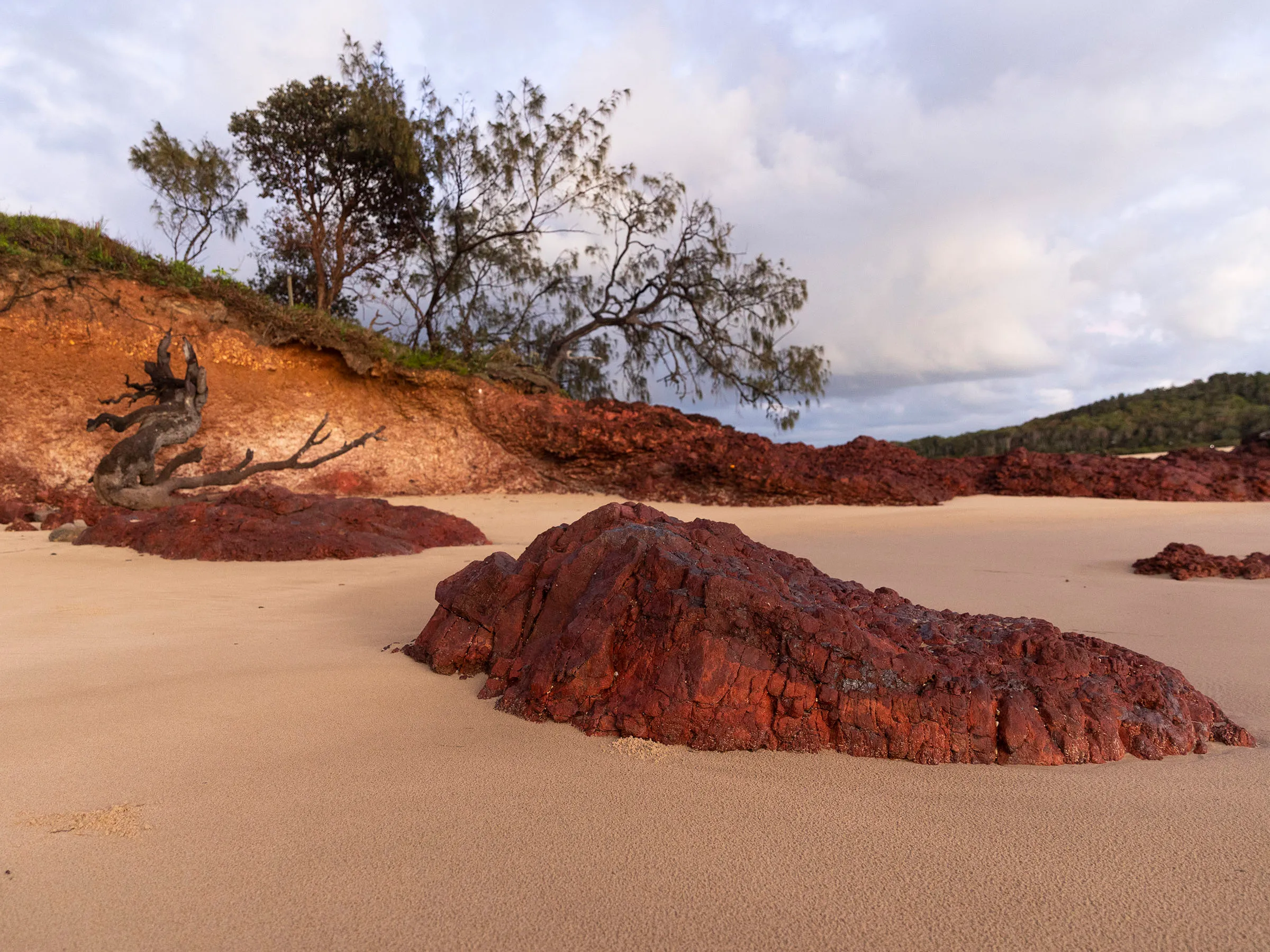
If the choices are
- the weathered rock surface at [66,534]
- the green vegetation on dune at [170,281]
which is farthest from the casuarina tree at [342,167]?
the weathered rock surface at [66,534]

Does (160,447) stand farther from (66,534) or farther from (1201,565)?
(1201,565)

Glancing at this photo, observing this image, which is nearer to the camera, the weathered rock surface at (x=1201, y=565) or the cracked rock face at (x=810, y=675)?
the cracked rock face at (x=810, y=675)

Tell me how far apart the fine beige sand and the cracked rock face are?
8cm

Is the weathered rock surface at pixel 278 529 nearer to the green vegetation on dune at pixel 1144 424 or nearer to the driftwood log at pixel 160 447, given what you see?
the driftwood log at pixel 160 447

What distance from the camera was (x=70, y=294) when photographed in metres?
10.1

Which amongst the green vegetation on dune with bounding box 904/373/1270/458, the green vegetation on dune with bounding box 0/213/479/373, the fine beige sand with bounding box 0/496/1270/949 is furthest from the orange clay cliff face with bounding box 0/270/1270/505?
the green vegetation on dune with bounding box 904/373/1270/458

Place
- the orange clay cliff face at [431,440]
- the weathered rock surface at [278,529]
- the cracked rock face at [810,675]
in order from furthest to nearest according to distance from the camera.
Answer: the orange clay cliff face at [431,440], the weathered rock surface at [278,529], the cracked rock face at [810,675]

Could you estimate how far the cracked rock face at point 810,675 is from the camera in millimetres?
1729

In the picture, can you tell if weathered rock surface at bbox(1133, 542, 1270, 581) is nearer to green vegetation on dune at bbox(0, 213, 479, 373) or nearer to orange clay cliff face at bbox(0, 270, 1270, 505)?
orange clay cliff face at bbox(0, 270, 1270, 505)

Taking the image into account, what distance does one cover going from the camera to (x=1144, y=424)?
24766 millimetres

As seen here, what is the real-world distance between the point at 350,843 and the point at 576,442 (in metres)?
10.8

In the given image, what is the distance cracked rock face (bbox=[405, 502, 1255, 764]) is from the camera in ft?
5.67

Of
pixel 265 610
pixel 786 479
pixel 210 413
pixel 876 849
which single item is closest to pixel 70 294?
pixel 210 413

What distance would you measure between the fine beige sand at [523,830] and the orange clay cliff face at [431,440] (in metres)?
8.75
